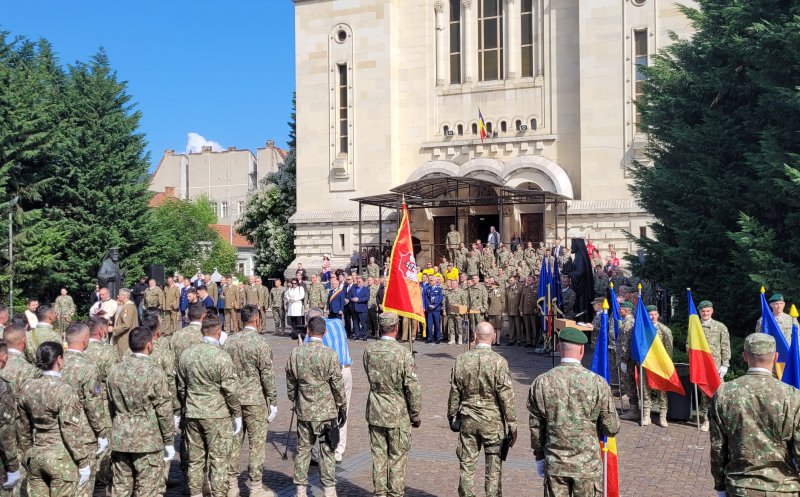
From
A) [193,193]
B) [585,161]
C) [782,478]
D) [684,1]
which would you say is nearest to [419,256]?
[585,161]

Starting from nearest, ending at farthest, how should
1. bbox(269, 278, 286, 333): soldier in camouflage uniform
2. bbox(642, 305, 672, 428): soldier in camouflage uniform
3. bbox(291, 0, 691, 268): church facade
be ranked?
1. bbox(642, 305, 672, 428): soldier in camouflage uniform
2. bbox(269, 278, 286, 333): soldier in camouflage uniform
3. bbox(291, 0, 691, 268): church facade

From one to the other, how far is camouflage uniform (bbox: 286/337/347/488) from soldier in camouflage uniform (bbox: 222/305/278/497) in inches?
17.0

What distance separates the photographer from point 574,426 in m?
6.18

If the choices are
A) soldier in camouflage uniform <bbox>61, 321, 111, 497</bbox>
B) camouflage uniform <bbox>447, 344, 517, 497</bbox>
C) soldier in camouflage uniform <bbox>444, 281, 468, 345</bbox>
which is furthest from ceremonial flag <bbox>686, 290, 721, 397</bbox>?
soldier in camouflage uniform <bbox>444, 281, 468, 345</bbox>

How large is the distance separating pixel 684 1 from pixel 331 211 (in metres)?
16.6

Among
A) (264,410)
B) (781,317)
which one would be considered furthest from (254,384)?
(781,317)

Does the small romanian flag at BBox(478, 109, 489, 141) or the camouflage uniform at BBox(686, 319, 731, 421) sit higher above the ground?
the small romanian flag at BBox(478, 109, 489, 141)

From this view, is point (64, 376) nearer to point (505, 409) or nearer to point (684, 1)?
point (505, 409)

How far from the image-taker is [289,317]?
2427 cm

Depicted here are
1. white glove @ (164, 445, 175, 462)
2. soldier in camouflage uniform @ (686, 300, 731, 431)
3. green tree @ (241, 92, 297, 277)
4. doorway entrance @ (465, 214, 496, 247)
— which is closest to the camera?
white glove @ (164, 445, 175, 462)

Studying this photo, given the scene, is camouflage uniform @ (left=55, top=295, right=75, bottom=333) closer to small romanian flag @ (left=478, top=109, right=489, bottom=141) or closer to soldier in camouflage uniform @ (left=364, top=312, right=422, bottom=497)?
soldier in camouflage uniform @ (left=364, top=312, right=422, bottom=497)

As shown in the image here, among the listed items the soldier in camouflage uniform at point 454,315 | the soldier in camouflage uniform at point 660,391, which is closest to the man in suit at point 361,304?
the soldier in camouflage uniform at point 454,315

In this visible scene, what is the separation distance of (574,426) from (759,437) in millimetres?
1350

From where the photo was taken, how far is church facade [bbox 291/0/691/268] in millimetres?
30703
